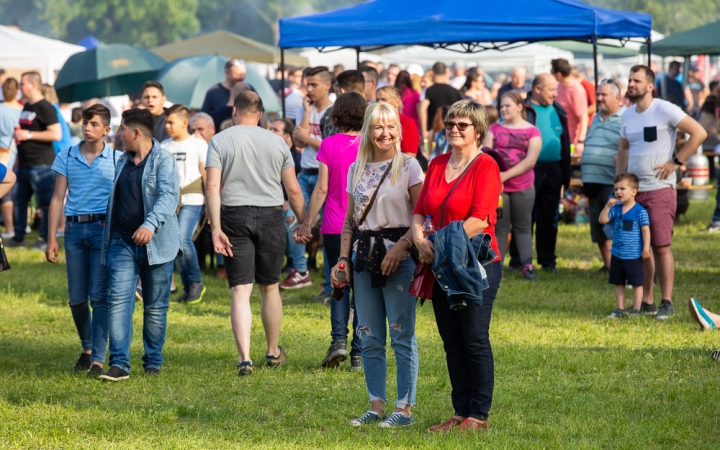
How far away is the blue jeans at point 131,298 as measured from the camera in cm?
675

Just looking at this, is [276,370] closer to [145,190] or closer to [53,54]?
[145,190]

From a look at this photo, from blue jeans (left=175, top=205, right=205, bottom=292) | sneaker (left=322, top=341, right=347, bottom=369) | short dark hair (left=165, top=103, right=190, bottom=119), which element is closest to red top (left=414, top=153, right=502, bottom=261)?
sneaker (left=322, top=341, right=347, bottom=369)

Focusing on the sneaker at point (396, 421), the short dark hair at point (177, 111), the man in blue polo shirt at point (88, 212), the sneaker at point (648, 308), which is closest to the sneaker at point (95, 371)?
the man in blue polo shirt at point (88, 212)

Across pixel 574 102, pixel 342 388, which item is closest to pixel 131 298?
pixel 342 388

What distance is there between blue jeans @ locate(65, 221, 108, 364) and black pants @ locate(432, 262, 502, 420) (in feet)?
9.21

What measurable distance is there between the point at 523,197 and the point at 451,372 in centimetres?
561

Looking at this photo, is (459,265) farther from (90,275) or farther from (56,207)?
(56,207)

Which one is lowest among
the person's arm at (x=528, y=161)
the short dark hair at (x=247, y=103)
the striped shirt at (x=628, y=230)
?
the striped shirt at (x=628, y=230)

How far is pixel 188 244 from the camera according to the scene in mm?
9820

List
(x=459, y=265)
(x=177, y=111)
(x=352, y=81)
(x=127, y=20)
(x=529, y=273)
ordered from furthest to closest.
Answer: (x=127, y=20), (x=529, y=273), (x=177, y=111), (x=352, y=81), (x=459, y=265)

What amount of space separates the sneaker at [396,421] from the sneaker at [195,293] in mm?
4681

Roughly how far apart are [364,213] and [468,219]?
73 cm

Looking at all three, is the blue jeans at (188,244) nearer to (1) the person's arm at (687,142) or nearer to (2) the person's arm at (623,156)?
(2) the person's arm at (623,156)

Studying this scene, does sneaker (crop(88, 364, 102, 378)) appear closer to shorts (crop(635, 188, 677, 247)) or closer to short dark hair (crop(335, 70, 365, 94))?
short dark hair (crop(335, 70, 365, 94))
